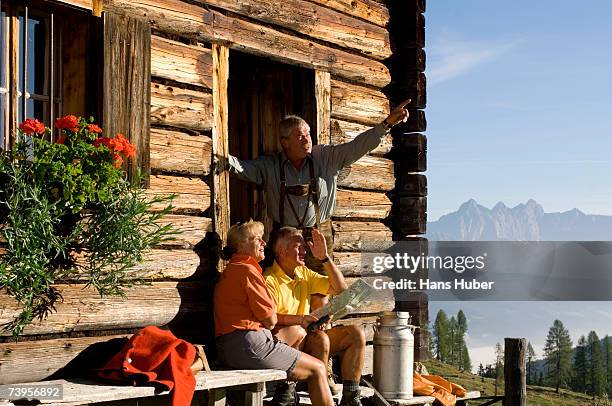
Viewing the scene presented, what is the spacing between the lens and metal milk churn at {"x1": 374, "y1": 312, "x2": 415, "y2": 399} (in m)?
8.15

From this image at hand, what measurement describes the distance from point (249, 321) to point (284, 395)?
0.86 meters

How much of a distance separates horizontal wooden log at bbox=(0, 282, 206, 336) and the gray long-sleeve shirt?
3.49 feet

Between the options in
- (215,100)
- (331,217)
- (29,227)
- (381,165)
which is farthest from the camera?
(381,165)

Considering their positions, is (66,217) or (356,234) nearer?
(66,217)

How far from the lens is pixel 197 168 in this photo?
7.29 m

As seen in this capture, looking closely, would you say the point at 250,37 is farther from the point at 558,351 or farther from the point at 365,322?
the point at 558,351

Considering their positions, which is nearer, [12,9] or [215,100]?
[12,9]

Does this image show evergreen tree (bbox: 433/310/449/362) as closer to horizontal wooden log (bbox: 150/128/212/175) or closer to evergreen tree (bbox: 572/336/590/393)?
evergreen tree (bbox: 572/336/590/393)

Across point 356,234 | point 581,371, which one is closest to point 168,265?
point 356,234

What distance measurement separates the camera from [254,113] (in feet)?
30.1

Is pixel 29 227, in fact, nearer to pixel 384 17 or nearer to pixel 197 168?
pixel 197 168

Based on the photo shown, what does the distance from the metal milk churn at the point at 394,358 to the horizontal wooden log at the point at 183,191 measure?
1.95 metres

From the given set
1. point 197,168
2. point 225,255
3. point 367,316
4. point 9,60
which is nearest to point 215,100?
point 197,168

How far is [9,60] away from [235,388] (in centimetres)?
259
